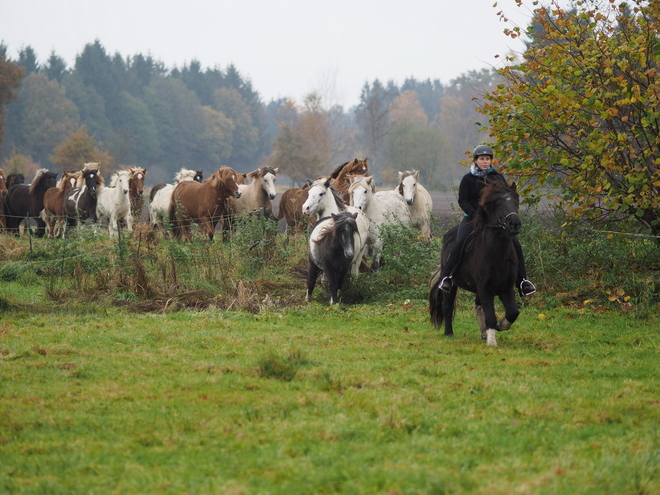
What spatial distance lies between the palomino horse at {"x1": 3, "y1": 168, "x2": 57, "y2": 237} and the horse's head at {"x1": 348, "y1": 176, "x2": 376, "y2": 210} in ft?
45.8

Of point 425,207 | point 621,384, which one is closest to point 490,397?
point 621,384

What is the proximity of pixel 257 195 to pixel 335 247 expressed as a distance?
22.1 ft

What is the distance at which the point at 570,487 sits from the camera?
3973mm

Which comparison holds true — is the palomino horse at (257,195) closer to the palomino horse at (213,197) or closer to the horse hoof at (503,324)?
the palomino horse at (213,197)

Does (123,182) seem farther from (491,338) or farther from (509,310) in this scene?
(509,310)

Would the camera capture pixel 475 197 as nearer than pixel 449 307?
Yes

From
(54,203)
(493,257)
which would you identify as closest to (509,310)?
(493,257)

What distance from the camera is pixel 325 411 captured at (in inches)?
220

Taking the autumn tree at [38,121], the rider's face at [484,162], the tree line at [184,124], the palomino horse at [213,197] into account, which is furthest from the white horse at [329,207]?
the autumn tree at [38,121]

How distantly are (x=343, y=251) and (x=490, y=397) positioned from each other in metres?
6.25

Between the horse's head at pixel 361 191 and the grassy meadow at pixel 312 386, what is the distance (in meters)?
1.85

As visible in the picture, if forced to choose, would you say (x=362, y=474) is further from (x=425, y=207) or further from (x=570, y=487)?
(x=425, y=207)

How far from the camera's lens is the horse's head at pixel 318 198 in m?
13.4

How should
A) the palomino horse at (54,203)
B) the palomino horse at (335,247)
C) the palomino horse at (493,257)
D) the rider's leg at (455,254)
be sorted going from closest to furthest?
the palomino horse at (493,257) → the rider's leg at (455,254) → the palomino horse at (335,247) → the palomino horse at (54,203)
